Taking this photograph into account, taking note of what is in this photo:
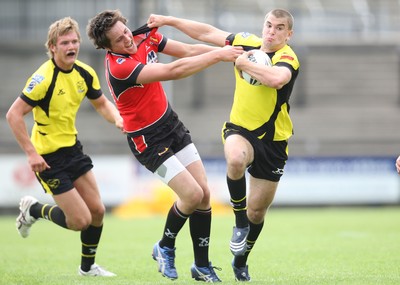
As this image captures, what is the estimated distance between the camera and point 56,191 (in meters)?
8.48

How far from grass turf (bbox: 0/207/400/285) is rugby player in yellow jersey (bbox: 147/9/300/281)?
69 centimetres

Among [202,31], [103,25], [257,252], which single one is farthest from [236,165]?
[257,252]

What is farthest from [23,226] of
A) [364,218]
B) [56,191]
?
[364,218]

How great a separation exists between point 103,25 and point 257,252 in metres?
4.62

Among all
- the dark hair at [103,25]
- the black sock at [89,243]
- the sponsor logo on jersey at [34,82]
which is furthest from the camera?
the black sock at [89,243]

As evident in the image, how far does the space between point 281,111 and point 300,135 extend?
1650 centimetres

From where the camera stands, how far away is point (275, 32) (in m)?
7.89

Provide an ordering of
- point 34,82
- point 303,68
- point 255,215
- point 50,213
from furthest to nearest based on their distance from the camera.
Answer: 1. point 303,68
2. point 50,213
3. point 34,82
4. point 255,215

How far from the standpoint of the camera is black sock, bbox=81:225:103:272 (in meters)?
8.86

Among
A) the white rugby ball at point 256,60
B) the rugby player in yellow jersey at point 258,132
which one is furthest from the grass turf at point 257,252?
the white rugby ball at point 256,60

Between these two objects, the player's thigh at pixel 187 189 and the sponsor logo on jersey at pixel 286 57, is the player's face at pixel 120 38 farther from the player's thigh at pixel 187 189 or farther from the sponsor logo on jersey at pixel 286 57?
the sponsor logo on jersey at pixel 286 57

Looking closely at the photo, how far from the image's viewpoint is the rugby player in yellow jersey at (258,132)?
7652mm

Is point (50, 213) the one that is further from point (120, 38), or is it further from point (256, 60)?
point (256, 60)

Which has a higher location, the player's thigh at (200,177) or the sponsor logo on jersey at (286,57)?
the sponsor logo on jersey at (286,57)
